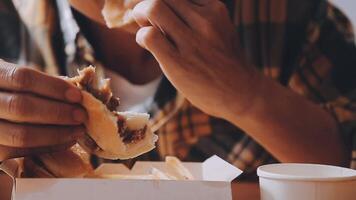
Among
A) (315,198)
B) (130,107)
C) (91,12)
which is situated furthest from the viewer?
(130,107)

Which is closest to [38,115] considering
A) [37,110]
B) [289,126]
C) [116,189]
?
[37,110]

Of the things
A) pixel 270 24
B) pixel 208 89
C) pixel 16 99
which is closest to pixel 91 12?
pixel 208 89

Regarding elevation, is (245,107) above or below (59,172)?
below

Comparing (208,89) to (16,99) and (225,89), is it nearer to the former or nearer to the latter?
(225,89)

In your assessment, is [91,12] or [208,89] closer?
[208,89]

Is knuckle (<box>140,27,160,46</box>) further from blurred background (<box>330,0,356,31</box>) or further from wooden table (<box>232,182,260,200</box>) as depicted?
blurred background (<box>330,0,356,31</box>)

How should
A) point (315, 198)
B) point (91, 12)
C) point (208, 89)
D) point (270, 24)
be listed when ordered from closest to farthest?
point (315, 198) < point (208, 89) < point (91, 12) < point (270, 24)

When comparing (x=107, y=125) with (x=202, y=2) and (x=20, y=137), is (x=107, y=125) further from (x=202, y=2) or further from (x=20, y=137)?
(x=202, y=2)

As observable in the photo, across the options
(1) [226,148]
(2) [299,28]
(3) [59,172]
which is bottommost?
(1) [226,148]
